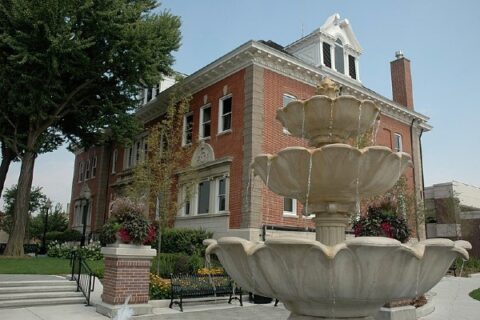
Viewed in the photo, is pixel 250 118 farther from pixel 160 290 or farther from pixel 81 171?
pixel 81 171

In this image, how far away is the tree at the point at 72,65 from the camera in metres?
19.8

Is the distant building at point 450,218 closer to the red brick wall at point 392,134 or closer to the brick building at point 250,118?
the red brick wall at point 392,134

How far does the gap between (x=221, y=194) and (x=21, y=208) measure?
11089 millimetres

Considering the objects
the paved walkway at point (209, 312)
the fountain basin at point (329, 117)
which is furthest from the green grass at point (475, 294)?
the fountain basin at point (329, 117)

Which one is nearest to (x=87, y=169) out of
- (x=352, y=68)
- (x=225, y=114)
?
(x=225, y=114)

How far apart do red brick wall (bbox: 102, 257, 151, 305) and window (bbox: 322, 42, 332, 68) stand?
1848 cm

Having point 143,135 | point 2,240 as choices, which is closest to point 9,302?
point 143,135

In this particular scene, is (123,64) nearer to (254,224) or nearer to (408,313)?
(254,224)

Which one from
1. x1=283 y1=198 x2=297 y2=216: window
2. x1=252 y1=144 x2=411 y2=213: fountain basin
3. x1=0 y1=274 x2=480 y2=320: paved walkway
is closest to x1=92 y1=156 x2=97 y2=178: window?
x1=283 y1=198 x2=297 y2=216: window

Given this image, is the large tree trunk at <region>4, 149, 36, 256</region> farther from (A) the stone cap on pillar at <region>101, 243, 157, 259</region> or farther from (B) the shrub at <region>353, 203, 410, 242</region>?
(B) the shrub at <region>353, 203, 410, 242</region>

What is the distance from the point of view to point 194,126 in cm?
2367

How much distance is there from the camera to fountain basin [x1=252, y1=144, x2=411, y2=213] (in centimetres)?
500

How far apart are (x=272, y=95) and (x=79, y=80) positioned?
36.3ft

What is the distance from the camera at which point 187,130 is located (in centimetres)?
2417
